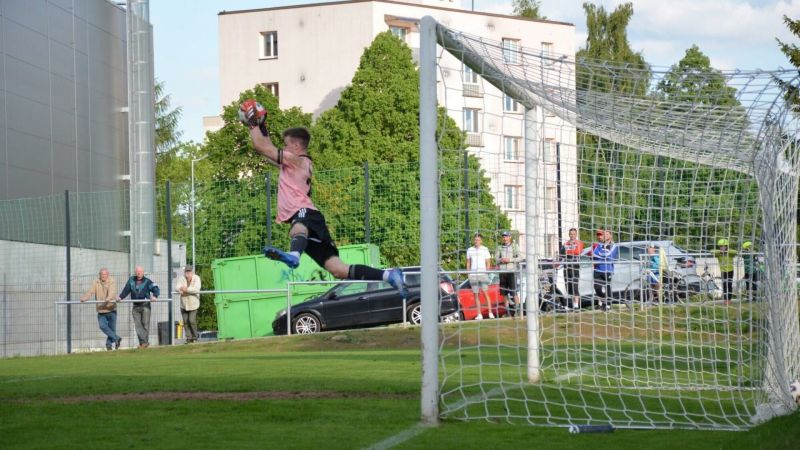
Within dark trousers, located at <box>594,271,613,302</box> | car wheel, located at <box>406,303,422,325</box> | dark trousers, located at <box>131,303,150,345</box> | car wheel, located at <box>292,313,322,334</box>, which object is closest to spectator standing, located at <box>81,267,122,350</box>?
dark trousers, located at <box>131,303,150,345</box>

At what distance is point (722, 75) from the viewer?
28.3 feet

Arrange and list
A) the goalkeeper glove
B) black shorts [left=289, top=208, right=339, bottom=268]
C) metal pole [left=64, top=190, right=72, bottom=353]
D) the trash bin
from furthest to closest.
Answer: the trash bin < metal pole [left=64, top=190, right=72, bottom=353] < black shorts [left=289, top=208, right=339, bottom=268] < the goalkeeper glove

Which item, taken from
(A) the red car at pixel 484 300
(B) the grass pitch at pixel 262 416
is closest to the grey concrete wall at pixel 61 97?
(A) the red car at pixel 484 300

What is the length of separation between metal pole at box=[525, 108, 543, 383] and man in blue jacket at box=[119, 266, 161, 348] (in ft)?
45.4

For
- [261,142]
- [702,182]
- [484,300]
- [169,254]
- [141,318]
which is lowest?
[141,318]

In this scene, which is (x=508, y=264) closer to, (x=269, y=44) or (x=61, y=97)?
(x=61, y=97)

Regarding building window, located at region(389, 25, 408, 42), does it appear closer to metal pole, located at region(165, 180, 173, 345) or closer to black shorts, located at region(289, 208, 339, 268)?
metal pole, located at region(165, 180, 173, 345)

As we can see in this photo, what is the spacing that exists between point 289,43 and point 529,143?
5320 cm

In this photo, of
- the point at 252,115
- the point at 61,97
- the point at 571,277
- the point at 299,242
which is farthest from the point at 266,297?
the point at 252,115

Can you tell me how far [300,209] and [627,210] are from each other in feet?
→ 11.7

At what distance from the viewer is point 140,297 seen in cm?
2434

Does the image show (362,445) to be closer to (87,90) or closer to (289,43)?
(87,90)

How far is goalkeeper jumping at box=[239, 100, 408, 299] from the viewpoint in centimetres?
1231

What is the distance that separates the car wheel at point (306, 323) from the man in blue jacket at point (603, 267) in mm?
9707
